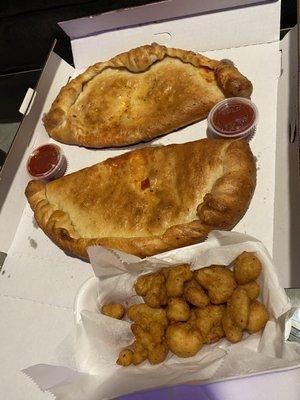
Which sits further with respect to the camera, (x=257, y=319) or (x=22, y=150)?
(x=22, y=150)

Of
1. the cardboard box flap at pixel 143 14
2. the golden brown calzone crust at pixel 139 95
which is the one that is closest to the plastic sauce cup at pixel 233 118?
the golden brown calzone crust at pixel 139 95

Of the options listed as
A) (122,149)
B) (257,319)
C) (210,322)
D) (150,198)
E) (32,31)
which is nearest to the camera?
(257,319)

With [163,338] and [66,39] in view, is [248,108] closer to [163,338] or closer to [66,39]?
[163,338]

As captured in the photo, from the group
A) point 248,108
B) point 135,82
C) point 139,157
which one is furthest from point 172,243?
point 135,82

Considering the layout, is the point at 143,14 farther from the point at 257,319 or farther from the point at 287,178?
the point at 257,319

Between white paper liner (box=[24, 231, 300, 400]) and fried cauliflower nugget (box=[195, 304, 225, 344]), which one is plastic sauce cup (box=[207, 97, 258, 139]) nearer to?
white paper liner (box=[24, 231, 300, 400])

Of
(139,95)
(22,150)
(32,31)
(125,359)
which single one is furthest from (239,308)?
(32,31)
